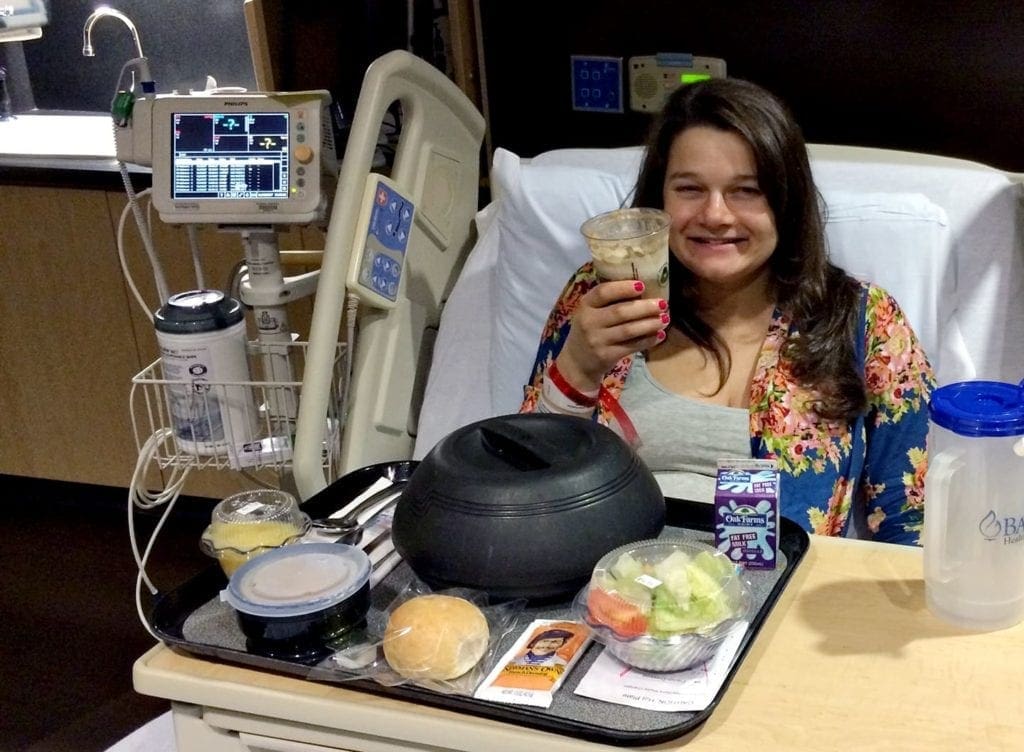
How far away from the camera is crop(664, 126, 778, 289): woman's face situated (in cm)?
175

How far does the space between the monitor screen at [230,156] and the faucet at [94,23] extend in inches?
63.2

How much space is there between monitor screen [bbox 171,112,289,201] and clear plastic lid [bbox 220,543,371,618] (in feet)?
2.81

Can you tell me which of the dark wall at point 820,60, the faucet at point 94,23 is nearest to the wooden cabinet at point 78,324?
the faucet at point 94,23

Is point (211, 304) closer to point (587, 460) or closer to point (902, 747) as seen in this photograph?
point (587, 460)

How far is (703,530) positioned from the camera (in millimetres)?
1416

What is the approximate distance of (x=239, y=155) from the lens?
2.01m

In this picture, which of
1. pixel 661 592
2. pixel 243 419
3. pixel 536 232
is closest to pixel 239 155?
pixel 243 419

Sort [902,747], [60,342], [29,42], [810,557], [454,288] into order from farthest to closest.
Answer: [29,42]
[60,342]
[454,288]
[810,557]
[902,747]

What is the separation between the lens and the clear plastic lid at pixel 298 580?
1.21 metres

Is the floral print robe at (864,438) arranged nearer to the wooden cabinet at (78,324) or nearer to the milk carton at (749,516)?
the milk carton at (749,516)

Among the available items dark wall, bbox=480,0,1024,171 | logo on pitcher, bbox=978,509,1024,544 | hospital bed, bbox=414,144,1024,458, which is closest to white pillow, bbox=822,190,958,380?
hospital bed, bbox=414,144,1024,458

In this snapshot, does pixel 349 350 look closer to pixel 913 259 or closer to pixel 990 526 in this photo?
pixel 913 259

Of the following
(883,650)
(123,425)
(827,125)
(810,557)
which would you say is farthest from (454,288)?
(123,425)

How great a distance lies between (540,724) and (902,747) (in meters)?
0.31
